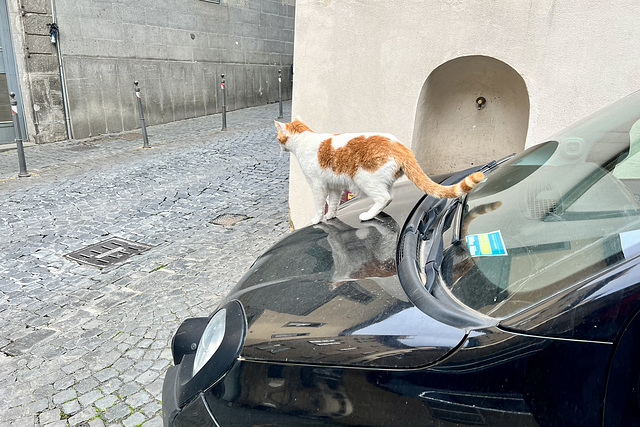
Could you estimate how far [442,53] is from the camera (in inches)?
159

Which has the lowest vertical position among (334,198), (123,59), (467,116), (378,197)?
(334,198)

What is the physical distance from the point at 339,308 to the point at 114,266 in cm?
375

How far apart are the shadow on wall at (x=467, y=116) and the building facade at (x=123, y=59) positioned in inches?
339

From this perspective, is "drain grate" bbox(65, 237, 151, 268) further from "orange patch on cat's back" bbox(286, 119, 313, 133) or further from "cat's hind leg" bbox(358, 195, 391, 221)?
"cat's hind leg" bbox(358, 195, 391, 221)

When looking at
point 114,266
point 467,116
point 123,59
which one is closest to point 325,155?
point 467,116

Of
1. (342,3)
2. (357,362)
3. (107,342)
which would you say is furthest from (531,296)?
(342,3)

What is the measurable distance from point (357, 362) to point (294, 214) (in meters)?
4.01

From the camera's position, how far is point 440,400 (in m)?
1.24

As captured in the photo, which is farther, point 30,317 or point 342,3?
point 342,3

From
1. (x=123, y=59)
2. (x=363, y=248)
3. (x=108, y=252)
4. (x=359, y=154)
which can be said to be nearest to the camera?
(x=363, y=248)

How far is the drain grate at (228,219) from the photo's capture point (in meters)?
5.85

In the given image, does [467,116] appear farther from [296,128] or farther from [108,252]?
[108,252]

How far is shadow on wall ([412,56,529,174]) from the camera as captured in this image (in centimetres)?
436

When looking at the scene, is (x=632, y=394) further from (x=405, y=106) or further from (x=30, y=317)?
(x=30, y=317)
